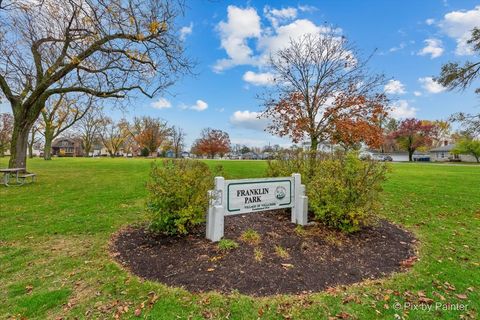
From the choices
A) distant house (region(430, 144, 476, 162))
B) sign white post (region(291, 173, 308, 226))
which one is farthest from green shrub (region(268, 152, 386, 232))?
distant house (region(430, 144, 476, 162))

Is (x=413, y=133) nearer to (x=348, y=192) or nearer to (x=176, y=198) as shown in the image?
(x=348, y=192)

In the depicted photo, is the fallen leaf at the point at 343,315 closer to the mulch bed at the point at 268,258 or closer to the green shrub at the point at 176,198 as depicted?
the mulch bed at the point at 268,258

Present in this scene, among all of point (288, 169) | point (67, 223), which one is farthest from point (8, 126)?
point (288, 169)

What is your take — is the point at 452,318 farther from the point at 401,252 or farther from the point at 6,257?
the point at 6,257

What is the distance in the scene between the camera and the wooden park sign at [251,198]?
4.38 metres

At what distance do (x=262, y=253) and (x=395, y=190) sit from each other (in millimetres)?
8998

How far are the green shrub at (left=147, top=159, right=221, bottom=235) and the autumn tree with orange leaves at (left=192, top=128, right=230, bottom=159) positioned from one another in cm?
6171

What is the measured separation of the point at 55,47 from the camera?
1152 cm

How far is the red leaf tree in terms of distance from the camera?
54.0 meters

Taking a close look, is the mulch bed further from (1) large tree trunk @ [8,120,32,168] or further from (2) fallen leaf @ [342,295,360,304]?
(1) large tree trunk @ [8,120,32,168]

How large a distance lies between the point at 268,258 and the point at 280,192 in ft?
5.12

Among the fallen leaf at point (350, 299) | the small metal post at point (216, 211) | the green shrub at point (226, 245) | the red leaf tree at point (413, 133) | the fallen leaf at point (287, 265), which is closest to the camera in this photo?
the fallen leaf at point (350, 299)

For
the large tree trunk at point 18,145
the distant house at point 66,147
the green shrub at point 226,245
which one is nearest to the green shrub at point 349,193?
the green shrub at point 226,245

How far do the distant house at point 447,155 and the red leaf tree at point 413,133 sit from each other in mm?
5260
